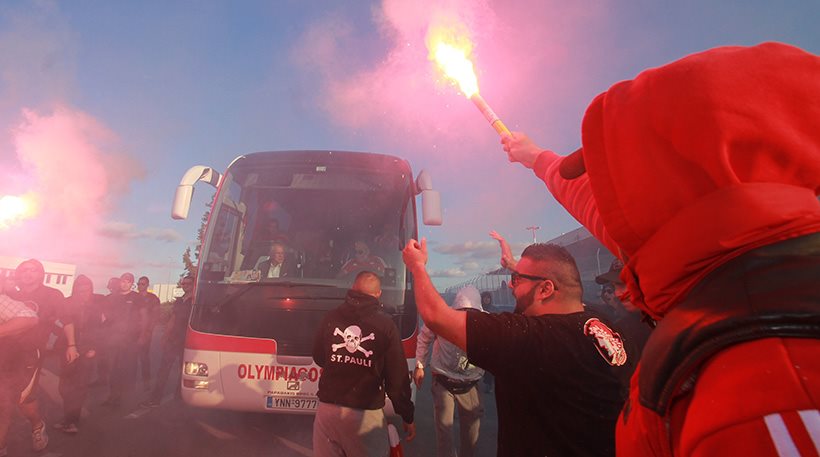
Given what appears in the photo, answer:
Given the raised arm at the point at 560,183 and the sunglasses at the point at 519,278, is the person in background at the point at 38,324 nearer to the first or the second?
the sunglasses at the point at 519,278

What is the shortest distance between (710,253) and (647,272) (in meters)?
0.13

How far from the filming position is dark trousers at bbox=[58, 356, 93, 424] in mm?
5016

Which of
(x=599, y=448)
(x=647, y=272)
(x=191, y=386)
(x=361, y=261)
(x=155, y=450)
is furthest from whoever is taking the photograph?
(x=361, y=261)

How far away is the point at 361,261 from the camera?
4.95m

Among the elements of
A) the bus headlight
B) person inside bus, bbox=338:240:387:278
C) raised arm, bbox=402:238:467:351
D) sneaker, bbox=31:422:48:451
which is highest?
person inside bus, bbox=338:240:387:278

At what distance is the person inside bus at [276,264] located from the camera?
472 centimetres

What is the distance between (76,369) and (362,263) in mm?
4144

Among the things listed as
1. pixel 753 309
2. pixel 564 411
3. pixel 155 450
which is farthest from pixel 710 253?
pixel 155 450

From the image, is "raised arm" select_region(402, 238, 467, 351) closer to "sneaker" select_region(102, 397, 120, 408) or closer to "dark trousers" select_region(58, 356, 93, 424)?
"dark trousers" select_region(58, 356, 93, 424)

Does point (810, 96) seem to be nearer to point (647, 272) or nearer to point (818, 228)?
point (818, 228)

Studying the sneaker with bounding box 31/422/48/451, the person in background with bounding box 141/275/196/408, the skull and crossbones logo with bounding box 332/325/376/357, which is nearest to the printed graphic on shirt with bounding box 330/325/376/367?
the skull and crossbones logo with bounding box 332/325/376/357

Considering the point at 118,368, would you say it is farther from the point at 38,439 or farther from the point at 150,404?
the point at 38,439

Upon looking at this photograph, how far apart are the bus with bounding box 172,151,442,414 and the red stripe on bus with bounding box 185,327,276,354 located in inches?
0.4

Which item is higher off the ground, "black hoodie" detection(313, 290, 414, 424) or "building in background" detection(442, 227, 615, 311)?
"building in background" detection(442, 227, 615, 311)
